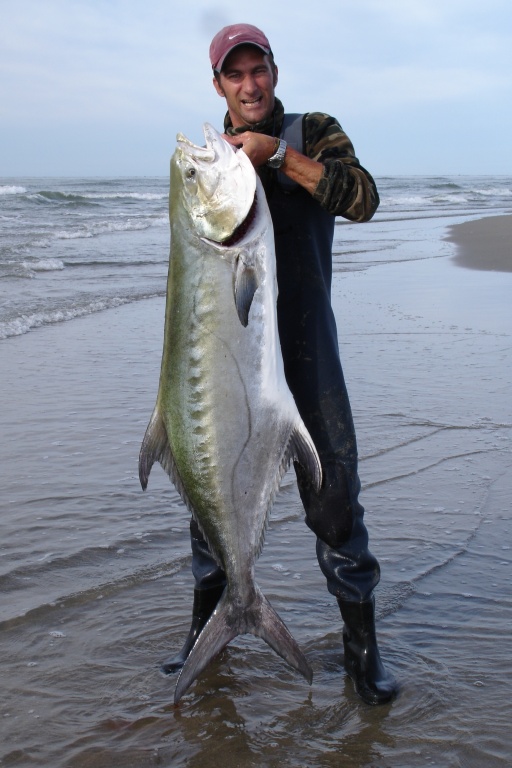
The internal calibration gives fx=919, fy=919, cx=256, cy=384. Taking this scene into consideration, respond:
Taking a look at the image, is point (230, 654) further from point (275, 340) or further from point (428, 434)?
point (428, 434)

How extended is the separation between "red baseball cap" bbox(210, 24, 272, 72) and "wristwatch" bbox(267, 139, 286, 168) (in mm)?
428

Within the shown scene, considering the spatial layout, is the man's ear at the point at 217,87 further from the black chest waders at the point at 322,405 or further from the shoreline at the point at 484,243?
the shoreline at the point at 484,243

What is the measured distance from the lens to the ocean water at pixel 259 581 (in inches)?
120

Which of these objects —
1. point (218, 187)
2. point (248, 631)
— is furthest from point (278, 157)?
point (248, 631)

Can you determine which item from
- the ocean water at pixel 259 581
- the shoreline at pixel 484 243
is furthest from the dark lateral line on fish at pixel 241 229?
the shoreline at pixel 484 243

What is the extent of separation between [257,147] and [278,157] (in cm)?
10

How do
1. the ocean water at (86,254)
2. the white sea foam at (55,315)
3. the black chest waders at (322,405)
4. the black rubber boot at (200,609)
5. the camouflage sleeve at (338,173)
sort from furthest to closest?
the ocean water at (86,254)
the white sea foam at (55,315)
the black rubber boot at (200,609)
the black chest waders at (322,405)
the camouflage sleeve at (338,173)

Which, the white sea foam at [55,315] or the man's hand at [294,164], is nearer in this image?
the man's hand at [294,164]

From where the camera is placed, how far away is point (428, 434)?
20.4 feet

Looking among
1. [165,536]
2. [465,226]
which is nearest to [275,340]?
[165,536]

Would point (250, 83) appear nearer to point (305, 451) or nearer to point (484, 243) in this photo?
point (305, 451)

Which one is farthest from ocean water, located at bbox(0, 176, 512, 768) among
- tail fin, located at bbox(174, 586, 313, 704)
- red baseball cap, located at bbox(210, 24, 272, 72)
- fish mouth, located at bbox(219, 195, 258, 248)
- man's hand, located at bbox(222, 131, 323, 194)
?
red baseball cap, located at bbox(210, 24, 272, 72)

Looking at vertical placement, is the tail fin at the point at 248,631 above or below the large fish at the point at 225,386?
below

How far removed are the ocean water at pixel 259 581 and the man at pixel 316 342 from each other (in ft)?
1.03
